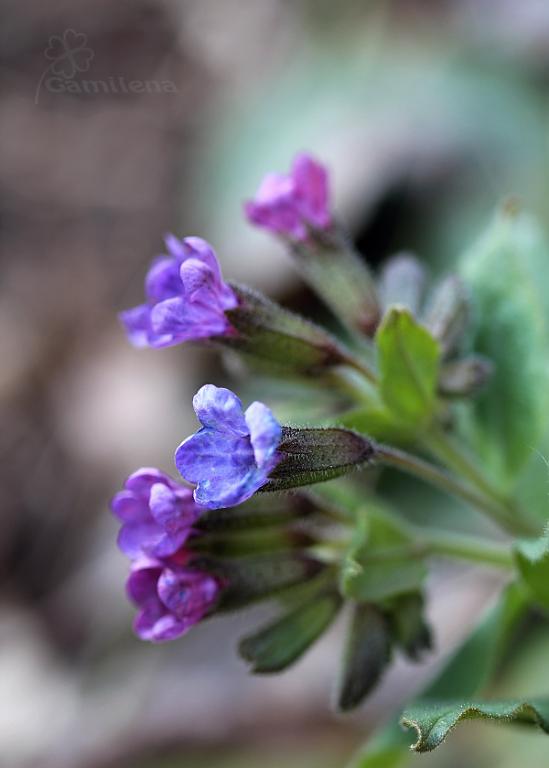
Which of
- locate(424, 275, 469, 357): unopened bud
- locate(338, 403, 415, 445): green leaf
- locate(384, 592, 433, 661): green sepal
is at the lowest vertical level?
locate(384, 592, 433, 661): green sepal

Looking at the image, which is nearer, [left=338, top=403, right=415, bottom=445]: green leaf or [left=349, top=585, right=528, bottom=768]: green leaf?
[left=338, top=403, right=415, bottom=445]: green leaf

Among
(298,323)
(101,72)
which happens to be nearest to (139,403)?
(101,72)

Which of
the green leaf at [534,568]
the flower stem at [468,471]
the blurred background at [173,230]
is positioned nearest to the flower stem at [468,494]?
the flower stem at [468,471]

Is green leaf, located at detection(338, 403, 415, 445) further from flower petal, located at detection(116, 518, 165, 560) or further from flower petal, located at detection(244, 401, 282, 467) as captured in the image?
flower petal, located at detection(244, 401, 282, 467)

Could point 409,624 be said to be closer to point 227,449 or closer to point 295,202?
point 227,449

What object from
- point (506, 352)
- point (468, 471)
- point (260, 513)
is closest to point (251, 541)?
point (260, 513)

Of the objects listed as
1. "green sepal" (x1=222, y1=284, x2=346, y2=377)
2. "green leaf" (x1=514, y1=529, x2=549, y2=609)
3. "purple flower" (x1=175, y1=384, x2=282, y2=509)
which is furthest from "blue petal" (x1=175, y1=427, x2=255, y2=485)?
"green leaf" (x1=514, y1=529, x2=549, y2=609)

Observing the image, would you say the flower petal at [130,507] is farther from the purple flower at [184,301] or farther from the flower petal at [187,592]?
the purple flower at [184,301]
